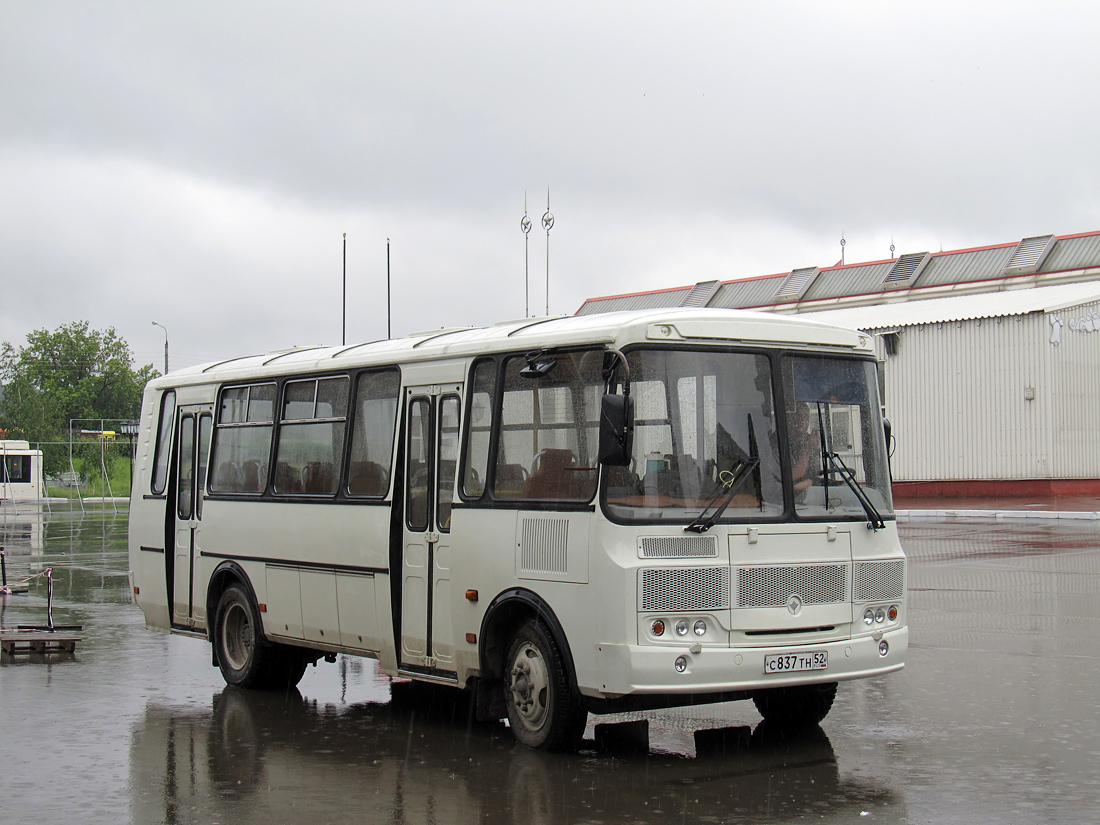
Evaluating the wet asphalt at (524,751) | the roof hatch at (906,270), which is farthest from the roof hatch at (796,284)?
the wet asphalt at (524,751)

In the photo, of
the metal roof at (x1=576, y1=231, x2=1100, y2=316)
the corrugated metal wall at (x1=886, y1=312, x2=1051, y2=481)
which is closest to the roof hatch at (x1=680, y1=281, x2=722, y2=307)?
the metal roof at (x1=576, y1=231, x2=1100, y2=316)

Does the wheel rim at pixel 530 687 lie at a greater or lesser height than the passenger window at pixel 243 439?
lesser

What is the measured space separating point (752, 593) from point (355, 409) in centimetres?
390

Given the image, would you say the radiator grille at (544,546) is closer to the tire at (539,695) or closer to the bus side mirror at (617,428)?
the tire at (539,695)

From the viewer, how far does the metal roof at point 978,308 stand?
41.3 m

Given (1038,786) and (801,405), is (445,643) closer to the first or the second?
(801,405)

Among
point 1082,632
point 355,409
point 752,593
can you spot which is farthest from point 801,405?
point 1082,632

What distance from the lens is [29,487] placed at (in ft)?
205

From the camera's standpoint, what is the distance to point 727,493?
8.04 meters

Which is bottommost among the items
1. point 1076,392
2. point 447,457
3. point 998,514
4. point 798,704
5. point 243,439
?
point 798,704

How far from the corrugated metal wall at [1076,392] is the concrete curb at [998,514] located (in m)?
6.03

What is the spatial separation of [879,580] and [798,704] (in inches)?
45.2

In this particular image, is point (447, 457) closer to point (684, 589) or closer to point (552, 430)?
point (552, 430)

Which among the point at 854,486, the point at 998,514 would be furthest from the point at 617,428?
the point at 998,514
